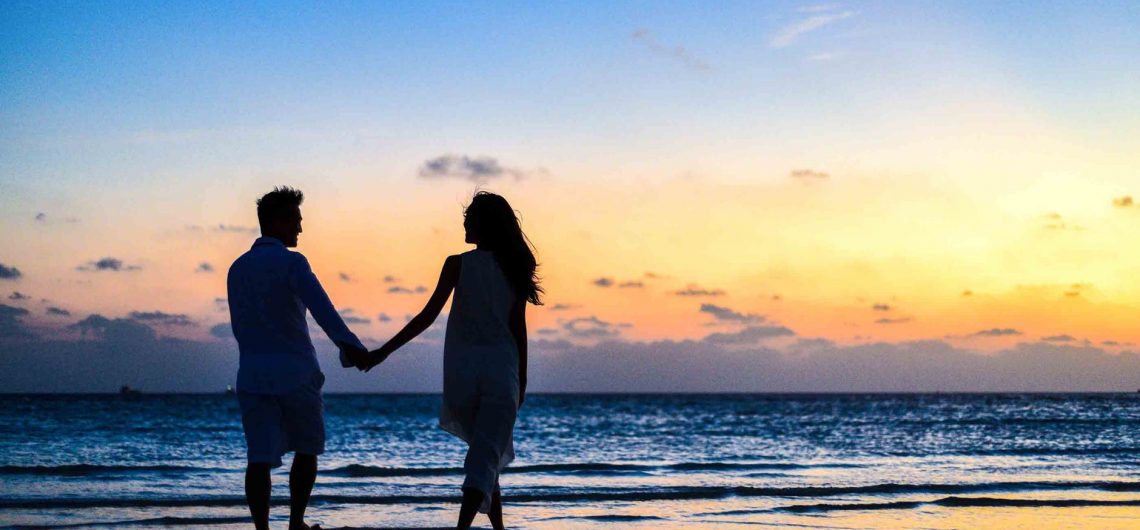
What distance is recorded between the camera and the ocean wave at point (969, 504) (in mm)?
9352

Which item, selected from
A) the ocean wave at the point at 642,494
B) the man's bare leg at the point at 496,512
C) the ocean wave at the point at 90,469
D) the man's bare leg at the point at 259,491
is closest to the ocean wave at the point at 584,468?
the ocean wave at the point at 90,469

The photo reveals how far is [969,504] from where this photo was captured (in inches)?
377

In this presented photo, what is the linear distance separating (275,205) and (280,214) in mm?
50

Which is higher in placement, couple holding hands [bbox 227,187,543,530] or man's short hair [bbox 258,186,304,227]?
man's short hair [bbox 258,186,304,227]

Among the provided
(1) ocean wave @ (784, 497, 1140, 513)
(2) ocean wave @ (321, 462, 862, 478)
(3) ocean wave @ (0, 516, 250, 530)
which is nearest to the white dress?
(3) ocean wave @ (0, 516, 250, 530)

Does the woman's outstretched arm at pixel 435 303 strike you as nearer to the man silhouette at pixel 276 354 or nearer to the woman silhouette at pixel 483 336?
the woman silhouette at pixel 483 336

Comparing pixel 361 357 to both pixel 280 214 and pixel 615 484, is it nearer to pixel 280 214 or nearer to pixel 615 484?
pixel 280 214

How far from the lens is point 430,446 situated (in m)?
22.0

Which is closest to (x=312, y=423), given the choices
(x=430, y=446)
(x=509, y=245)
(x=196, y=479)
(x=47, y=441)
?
(x=509, y=245)

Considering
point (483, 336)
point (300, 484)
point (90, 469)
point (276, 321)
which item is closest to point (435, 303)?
point (483, 336)

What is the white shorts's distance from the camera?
4.80 m

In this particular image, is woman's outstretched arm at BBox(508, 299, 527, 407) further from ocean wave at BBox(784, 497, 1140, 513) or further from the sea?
ocean wave at BBox(784, 497, 1140, 513)

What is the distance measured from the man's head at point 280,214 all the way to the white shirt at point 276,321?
0.63 ft

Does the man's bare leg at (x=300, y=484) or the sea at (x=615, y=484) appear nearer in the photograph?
the man's bare leg at (x=300, y=484)
